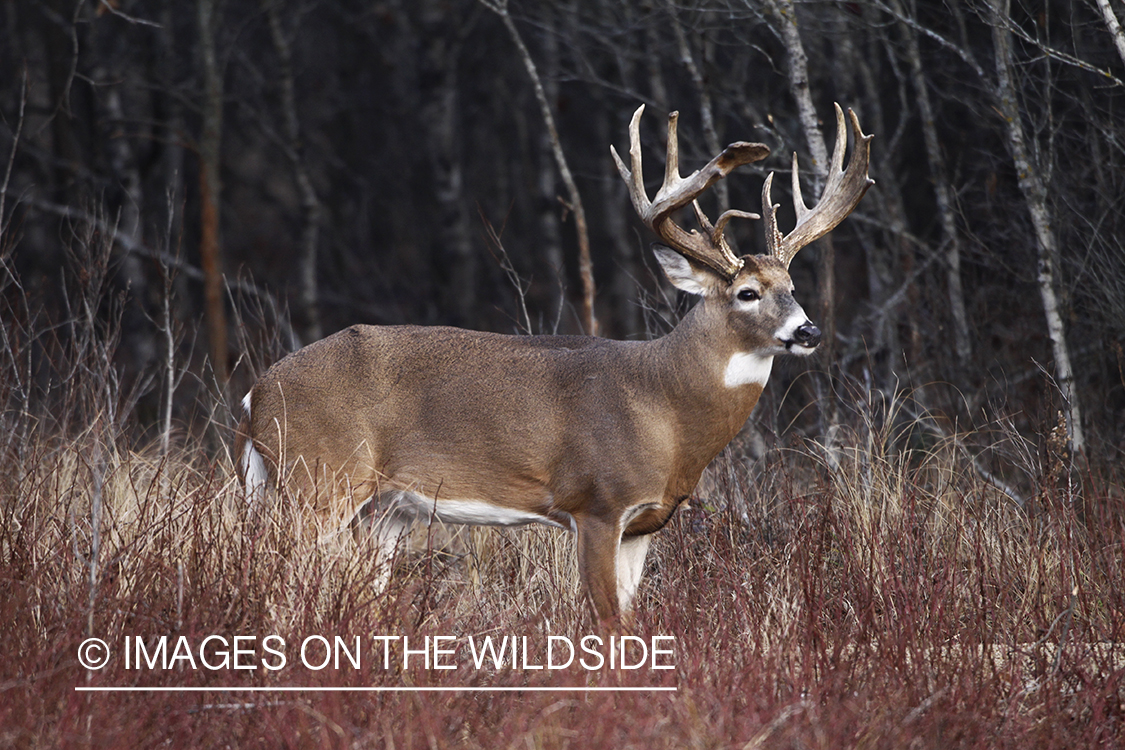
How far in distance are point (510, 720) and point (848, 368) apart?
18.4ft

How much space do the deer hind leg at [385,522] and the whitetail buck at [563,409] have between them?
0.07 ft

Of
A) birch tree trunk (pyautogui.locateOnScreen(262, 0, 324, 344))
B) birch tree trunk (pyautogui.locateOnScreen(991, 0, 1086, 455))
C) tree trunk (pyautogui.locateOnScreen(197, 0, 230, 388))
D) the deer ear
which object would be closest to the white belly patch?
the deer ear

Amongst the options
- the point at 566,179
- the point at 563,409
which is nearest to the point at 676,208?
the point at 563,409

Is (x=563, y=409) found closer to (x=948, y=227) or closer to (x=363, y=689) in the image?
(x=363, y=689)

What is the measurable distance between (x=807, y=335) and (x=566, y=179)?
140 inches

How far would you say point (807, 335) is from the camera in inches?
173

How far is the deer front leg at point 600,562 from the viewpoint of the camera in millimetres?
4613

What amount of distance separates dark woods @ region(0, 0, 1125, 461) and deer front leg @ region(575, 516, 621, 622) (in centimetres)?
183

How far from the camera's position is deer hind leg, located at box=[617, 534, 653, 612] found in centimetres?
488

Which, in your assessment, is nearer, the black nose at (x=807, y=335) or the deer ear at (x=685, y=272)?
the black nose at (x=807, y=335)

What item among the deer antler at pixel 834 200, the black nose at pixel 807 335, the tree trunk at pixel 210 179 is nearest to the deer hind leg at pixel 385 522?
the black nose at pixel 807 335

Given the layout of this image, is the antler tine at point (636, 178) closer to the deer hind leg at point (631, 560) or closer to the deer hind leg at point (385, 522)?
the deer hind leg at point (631, 560)

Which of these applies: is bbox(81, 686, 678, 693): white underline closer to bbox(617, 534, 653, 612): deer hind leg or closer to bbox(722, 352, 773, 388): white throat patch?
bbox(617, 534, 653, 612): deer hind leg

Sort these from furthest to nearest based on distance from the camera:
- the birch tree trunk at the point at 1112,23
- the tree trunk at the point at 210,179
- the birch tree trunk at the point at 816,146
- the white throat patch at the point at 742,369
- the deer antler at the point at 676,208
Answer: the tree trunk at the point at 210,179 < the birch tree trunk at the point at 816,146 < the birch tree trunk at the point at 1112,23 < the white throat patch at the point at 742,369 < the deer antler at the point at 676,208
